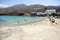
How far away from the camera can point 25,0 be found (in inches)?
82.8

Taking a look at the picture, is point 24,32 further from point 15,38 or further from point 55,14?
point 55,14

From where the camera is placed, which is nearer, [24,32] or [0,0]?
[0,0]

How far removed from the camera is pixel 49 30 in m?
2.22

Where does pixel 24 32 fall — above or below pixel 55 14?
below

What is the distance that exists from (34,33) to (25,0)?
59 centimetres

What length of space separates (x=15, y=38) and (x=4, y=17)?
407 millimetres

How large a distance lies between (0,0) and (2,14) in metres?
0.23

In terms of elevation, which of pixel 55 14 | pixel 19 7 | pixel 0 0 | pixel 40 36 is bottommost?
pixel 40 36

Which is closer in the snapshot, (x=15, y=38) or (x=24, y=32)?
(x=15, y=38)

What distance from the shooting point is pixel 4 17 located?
2.12m

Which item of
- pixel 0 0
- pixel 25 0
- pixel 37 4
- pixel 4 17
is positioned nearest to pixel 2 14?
pixel 4 17

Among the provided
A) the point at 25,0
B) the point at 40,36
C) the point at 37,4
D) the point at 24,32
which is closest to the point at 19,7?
the point at 25,0

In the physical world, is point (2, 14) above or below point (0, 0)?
below

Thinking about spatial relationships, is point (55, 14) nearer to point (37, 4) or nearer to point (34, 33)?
point (37, 4)
